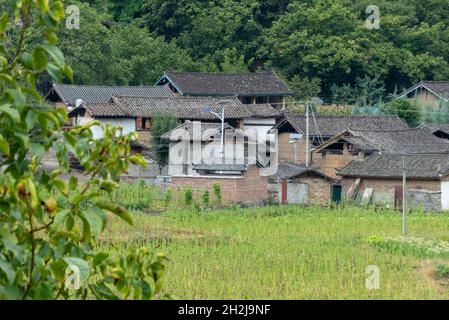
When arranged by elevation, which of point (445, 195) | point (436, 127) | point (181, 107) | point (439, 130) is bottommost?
point (445, 195)

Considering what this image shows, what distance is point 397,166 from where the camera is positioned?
25.0m

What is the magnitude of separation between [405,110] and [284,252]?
2092 centimetres

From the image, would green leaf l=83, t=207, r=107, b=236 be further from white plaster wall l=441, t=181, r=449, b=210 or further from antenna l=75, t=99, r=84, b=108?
antenna l=75, t=99, r=84, b=108

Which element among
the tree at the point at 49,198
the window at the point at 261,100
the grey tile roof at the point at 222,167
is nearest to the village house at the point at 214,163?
the grey tile roof at the point at 222,167

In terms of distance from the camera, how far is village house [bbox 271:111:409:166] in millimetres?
31031

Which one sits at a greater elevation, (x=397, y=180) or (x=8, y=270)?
(x=397, y=180)

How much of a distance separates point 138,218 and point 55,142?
55.5ft

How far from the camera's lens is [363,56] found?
3744cm

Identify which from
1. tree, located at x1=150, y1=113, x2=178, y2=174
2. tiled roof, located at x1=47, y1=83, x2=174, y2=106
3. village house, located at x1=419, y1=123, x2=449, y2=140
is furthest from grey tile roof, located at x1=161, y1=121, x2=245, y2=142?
village house, located at x1=419, y1=123, x2=449, y2=140

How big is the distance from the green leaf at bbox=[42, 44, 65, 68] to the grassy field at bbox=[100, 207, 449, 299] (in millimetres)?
7079

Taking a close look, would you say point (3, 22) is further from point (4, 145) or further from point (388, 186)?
point (388, 186)

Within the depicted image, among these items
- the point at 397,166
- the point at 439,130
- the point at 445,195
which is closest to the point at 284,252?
the point at 445,195

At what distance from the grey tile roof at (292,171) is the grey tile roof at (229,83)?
26.6ft
